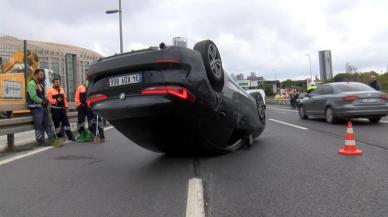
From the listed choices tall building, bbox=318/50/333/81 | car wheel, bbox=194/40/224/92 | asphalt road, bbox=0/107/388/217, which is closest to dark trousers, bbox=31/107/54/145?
asphalt road, bbox=0/107/388/217

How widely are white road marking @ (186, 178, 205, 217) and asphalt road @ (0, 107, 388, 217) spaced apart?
2.6 inches

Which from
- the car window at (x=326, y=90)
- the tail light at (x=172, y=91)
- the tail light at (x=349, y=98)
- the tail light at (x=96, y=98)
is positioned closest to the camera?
the tail light at (x=172, y=91)

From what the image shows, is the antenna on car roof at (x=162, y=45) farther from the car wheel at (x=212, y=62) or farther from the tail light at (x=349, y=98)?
the tail light at (x=349, y=98)

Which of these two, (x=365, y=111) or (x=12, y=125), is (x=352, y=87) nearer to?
(x=365, y=111)

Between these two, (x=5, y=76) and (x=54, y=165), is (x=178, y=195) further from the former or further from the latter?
(x=5, y=76)

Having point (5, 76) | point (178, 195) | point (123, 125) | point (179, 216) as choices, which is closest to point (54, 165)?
point (123, 125)

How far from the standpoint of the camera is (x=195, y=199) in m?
4.43

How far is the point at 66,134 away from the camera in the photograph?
37.7 feet

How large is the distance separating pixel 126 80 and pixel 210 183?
1799 millimetres

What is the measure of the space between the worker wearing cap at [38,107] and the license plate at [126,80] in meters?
4.60

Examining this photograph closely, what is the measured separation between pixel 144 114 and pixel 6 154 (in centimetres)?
441

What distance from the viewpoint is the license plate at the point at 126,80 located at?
5.76 metres

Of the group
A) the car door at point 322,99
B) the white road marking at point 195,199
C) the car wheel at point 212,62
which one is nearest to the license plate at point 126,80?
the car wheel at point 212,62

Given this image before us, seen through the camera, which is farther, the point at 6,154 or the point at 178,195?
the point at 6,154
